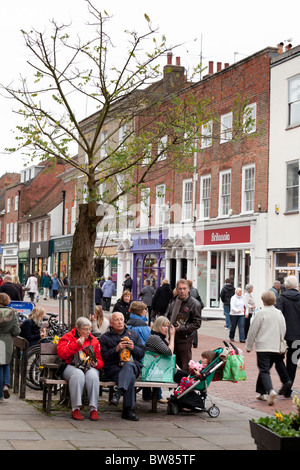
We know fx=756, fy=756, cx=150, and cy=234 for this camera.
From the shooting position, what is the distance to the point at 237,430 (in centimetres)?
940

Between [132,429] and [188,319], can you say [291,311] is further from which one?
[132,429]

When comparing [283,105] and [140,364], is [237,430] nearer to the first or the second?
[140,364]

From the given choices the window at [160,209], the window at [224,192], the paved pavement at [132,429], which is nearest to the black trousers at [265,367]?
the paved pavement at [132,429]

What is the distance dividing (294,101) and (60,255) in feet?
110

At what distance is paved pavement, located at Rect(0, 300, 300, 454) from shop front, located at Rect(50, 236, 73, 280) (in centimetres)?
4297

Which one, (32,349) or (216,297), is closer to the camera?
(32,349)

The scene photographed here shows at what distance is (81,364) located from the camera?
10094mm

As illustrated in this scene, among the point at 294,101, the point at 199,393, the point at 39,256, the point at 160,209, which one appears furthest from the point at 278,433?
the point at 39,256

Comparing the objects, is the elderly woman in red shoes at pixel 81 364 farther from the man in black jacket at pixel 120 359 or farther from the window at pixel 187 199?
the window at pixel 187 199

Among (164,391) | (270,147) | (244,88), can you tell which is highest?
(244,88)

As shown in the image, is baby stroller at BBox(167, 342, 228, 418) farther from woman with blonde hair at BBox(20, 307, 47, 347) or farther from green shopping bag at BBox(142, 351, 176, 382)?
woman with blonde hair at BBox(20, 307, 47, 347)

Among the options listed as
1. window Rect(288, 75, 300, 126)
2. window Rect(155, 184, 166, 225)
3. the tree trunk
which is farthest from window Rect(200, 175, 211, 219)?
the tree trunk
